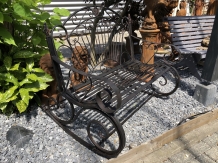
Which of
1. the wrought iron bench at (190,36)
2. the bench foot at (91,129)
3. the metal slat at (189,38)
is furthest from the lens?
→ the metal slat at (189,38)

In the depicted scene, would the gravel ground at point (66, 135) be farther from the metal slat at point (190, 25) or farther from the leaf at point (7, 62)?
the metal slat at point (190, 25)

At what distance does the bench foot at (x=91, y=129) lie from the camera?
167 centimetres

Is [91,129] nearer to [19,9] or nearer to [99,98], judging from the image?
[99,98]

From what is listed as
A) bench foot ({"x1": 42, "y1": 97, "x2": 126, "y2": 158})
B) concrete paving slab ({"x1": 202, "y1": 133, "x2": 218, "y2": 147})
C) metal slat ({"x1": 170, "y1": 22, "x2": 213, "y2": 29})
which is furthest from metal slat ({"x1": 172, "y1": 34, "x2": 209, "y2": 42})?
bench foot ({"x1": 42, "y1": 97, "x2": 126, "y2": 158})

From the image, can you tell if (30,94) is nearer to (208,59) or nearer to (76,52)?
(76,52)

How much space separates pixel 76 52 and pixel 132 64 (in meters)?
0.71

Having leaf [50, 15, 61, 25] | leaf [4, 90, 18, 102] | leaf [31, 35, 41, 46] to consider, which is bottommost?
leaf [4, 90, 18, 102]

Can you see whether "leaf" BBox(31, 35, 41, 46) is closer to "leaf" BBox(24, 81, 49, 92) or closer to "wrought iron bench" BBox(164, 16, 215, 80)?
"leaf" BBox(24, 81, 49, 92)

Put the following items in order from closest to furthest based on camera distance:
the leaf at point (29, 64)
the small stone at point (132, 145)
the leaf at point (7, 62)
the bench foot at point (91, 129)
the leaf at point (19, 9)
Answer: the leaf at point (19, 9) < the bench foot at point (91, 129) < the small stone at point (132, 145) < the leaf at point (7, 62) < the leaf at point (29, 64)

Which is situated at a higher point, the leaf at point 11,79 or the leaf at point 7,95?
the leaf at point 11,79

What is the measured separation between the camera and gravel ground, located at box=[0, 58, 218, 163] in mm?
1745

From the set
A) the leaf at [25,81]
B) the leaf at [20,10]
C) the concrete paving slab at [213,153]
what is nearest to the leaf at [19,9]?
the leaf at [20,10]

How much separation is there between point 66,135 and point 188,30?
2.72 m

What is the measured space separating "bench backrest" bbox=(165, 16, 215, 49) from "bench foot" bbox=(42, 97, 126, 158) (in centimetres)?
197
